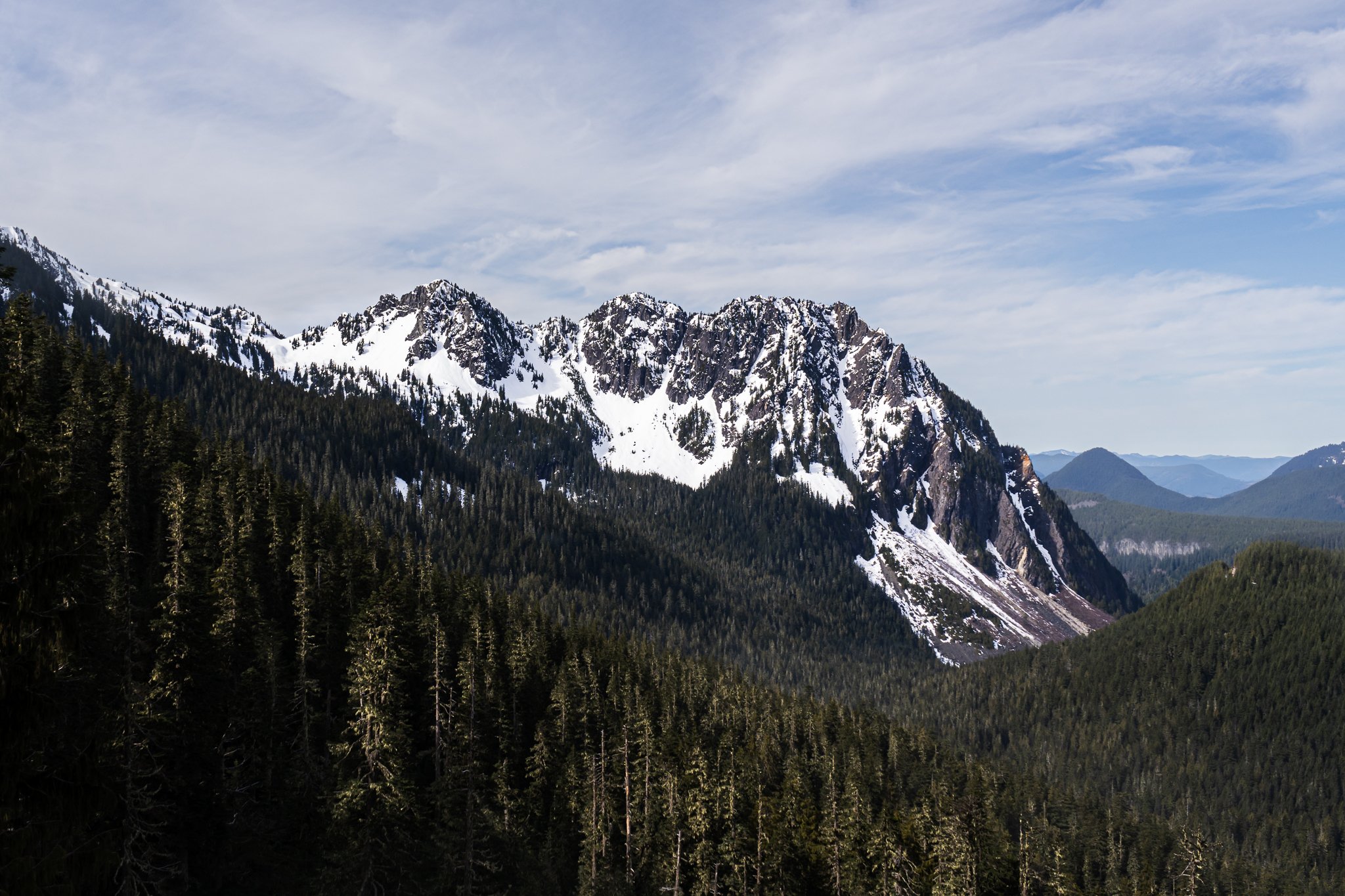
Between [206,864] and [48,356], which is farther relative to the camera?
[48,356]

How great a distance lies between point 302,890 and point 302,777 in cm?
688

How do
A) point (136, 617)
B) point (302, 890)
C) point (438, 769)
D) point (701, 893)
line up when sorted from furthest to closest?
point (701, 893)
point (438, 769)
point (302, 890)
point (136, 617)

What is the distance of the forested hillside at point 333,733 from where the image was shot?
15070 millimetres

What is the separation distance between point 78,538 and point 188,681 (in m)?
30.2

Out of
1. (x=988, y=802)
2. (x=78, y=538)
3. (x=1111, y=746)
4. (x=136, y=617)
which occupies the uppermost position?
(x=78, y=538)

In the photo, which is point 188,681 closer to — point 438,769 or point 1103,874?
point 438,769

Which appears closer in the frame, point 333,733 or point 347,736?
point 347,736

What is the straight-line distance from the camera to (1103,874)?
368ft

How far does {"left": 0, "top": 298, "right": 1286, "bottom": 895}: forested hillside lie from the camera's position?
593 inches

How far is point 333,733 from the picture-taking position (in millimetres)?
55875

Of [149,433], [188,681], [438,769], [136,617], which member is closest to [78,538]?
[136,617]

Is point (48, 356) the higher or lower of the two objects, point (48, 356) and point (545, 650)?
the higher

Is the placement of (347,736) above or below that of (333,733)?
above

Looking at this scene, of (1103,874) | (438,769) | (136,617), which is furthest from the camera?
(1103,874)
